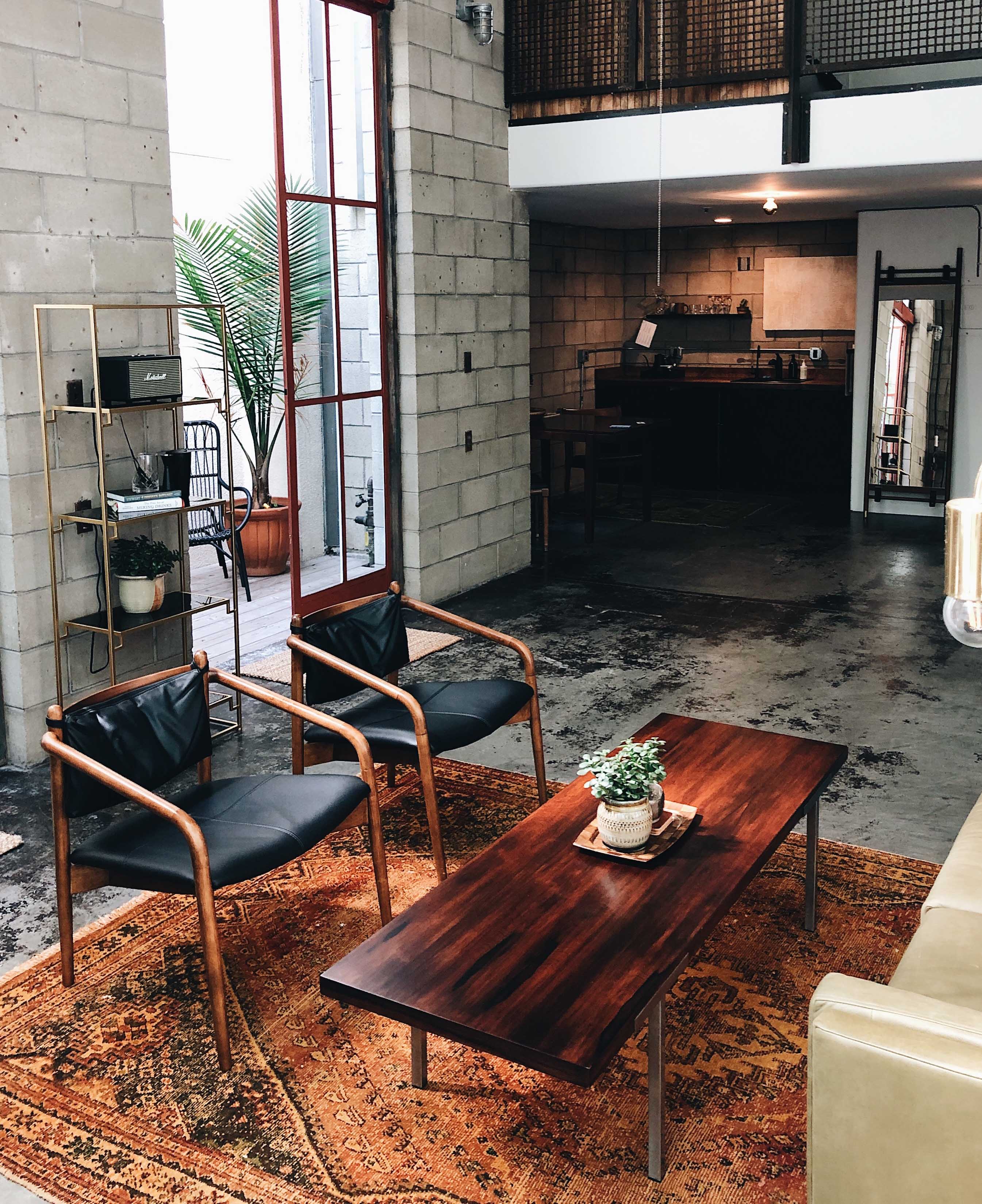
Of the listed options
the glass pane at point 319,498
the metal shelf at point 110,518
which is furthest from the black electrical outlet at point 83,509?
the glass pane at point 319,498

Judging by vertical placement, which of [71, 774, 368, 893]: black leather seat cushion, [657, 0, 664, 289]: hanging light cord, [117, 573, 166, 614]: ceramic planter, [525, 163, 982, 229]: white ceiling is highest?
[657, 0, 664, 289]: hanging light cord

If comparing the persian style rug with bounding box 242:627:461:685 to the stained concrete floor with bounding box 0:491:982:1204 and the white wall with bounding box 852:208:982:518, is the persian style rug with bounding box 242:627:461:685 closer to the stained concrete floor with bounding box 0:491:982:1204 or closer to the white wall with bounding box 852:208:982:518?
the stained concrete floor with bounding box 0:491:982:1204

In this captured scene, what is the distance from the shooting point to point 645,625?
20.6ft

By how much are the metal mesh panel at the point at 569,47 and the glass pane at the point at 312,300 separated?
179 centimetres

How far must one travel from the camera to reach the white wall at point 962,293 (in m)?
8.74

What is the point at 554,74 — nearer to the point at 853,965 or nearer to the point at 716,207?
the point at 716,207

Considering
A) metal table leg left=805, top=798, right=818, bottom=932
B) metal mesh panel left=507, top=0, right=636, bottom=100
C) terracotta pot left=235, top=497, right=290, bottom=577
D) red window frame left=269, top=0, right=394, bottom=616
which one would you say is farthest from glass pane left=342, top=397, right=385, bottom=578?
metal table leg left=805, top=798, right=818, bottom=932

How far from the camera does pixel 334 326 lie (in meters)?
6.09

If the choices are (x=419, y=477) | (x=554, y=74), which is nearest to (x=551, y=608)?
(x=419, y=477)

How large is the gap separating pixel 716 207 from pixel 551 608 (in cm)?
420

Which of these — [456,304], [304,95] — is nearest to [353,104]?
[304,95]

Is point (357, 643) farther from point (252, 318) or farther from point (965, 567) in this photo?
point (252, 318)

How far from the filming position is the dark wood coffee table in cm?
207

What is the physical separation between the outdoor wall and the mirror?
185 cm
